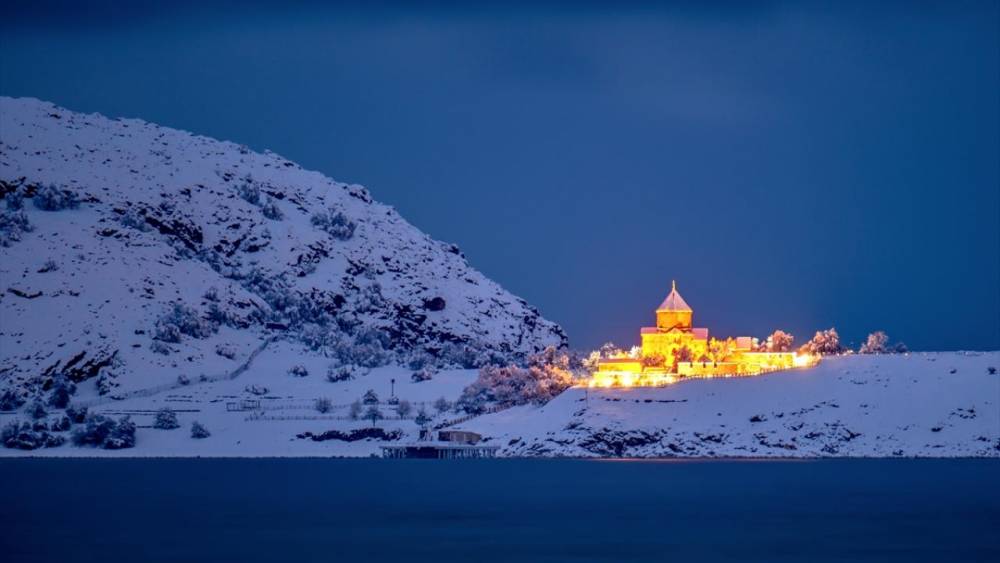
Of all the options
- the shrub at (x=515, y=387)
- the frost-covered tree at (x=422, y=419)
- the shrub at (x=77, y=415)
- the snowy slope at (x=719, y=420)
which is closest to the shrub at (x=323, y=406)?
the snowy slope at (x=719, y=420)

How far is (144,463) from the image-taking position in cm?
18800

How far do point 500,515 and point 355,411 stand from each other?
72.1m

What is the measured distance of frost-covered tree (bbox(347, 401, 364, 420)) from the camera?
609 feet

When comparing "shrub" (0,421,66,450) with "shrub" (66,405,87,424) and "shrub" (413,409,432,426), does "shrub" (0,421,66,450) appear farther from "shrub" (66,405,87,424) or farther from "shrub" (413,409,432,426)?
"shrub" (413,409,432,426)

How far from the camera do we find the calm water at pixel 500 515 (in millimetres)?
93562

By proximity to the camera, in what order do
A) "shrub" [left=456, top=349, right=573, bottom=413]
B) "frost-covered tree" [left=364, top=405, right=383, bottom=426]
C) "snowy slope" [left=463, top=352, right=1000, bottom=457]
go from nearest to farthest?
"snowy slope" [left=463, top=352, right=1000, bottom=457] < "frost-covered tree" [left=364, top=405, right=383, bottom=426] < "shrub" [left=456, top=349, right=573, bottom=413]

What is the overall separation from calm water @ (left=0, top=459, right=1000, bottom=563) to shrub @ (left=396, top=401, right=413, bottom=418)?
18.3 meters

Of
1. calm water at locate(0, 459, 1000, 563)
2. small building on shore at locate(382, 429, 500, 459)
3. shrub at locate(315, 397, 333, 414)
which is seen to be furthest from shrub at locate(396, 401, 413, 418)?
calm water at locate(0, 459, 1000, 563)

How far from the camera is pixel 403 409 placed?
189125 millimetres

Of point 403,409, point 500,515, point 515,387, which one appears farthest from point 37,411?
point 500,515

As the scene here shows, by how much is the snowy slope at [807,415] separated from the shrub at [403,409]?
1574 centimetres

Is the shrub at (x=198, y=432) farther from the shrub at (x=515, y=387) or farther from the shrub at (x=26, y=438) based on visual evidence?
the shrub at (x=515, y=387)

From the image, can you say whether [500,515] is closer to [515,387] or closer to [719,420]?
[719,420]

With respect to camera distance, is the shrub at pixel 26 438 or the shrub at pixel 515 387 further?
the shrub at pixel 515 387
